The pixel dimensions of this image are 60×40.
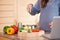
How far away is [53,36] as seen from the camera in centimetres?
125

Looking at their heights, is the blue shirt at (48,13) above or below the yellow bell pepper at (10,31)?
above

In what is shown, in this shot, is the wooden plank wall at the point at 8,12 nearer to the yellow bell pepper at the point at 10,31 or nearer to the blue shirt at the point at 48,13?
the yellow bell pepper at the point at 10,31

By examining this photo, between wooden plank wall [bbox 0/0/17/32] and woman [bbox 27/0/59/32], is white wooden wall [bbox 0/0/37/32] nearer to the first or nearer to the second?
wooden plank wall [bbox 0/0/17/32]

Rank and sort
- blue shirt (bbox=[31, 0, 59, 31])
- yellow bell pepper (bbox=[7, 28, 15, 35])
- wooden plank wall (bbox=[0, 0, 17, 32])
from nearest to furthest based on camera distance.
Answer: blue shirt (bbox=[31, 0, 59, 31])
yellow bell pepper (bbox=[7, 28, 15, 35])
wooden plank wall (bbox=[0, 0, 17, 32])

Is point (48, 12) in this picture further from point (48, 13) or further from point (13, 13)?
point (13, 13)

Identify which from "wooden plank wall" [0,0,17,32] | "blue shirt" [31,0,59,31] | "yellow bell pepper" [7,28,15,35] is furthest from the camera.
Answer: "wooden plank wall" [0,0,17,32]

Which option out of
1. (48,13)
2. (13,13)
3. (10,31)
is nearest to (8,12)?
(13,13)

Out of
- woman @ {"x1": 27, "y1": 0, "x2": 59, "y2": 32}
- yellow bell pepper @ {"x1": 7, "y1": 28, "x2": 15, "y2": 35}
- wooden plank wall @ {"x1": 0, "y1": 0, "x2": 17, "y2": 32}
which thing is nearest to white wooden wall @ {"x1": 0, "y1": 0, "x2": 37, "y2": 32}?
wooden plank wall @ {"x1": 0, "y1": 0, "x2": 17, "y2": 32}

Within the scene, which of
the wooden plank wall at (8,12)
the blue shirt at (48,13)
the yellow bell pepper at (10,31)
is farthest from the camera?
the wooden plank wall at (8,12)

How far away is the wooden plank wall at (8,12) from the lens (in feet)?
12.9

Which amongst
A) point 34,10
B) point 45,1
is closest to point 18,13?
point 34,10

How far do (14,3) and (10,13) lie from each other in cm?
23

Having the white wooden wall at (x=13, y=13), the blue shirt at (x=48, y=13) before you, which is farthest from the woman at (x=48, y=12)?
the white wooden wall at (x=13, y=13)

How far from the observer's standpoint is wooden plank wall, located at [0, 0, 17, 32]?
12.9 feet
